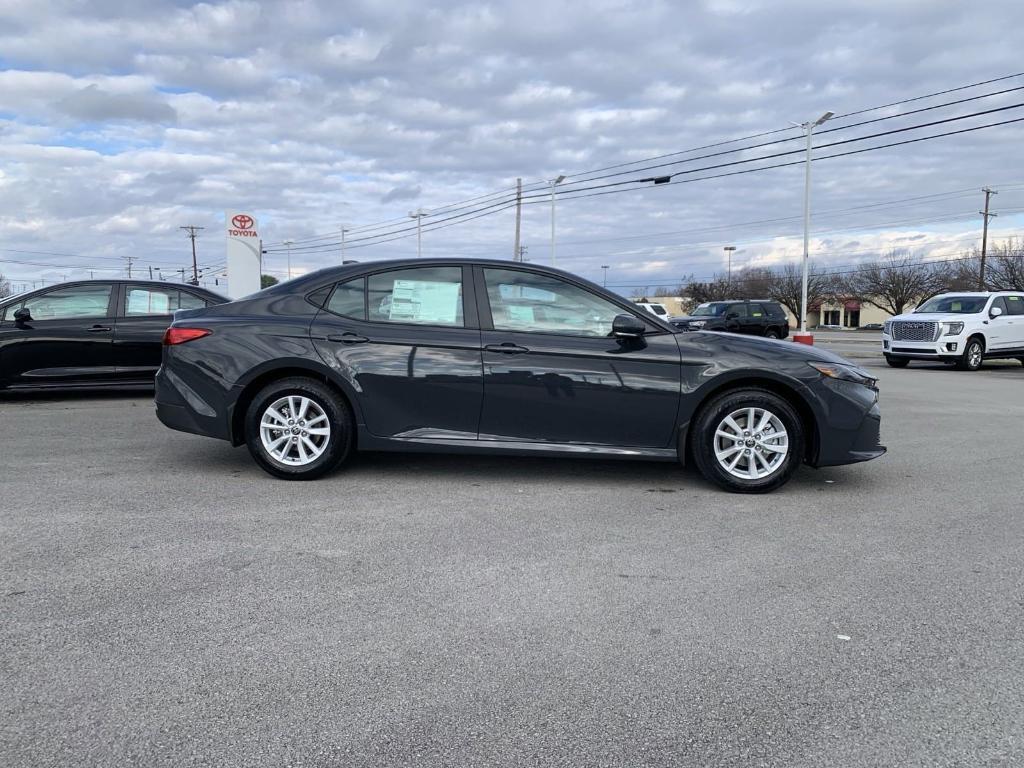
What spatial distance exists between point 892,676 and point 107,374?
9263 millimetres

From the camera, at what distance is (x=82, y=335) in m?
9.62

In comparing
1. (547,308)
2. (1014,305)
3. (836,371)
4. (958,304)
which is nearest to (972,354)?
(958,304)

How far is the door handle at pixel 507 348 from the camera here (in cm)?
556

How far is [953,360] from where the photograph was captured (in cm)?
1838

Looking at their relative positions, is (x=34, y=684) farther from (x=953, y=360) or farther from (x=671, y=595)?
(x=953, y=360)

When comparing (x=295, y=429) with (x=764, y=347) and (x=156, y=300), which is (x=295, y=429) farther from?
(x=156, y=300)

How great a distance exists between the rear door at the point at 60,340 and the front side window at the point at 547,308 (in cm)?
612

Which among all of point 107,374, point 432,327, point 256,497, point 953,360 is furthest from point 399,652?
point 953,360

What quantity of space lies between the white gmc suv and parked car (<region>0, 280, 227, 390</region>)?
16056mm

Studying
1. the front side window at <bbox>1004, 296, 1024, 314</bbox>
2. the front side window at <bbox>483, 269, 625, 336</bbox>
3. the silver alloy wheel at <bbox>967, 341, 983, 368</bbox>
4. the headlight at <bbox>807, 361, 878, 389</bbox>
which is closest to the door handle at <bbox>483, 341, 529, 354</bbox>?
the front side window at <bbox>483, 269, 625, 336</bbox>

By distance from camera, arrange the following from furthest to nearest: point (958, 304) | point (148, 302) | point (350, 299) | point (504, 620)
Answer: point (958, 304)
point (148, 302)
point (350, 299)
point (504, 620)

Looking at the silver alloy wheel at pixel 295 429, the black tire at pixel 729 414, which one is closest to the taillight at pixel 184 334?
the silver alloy wheel at pixel 295 429

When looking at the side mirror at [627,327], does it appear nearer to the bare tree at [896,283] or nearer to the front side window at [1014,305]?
the front side window at [1014,305]

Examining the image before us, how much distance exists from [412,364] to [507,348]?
0.66 metres
